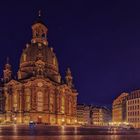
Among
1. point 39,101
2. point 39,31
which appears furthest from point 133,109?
point 39,31

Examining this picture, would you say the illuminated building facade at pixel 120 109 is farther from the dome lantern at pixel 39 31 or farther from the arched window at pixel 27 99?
the arched window at pixel 27 99

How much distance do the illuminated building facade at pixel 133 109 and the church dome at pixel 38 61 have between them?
3512 centimetres

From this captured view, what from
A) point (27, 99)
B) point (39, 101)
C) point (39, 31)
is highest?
point (39, 31)

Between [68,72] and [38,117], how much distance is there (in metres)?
36.4

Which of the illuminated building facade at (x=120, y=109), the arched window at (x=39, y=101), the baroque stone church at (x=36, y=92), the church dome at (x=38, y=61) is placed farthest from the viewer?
the illuminated building facade at (x=120, y=109)

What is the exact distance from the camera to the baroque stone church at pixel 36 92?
393 ft

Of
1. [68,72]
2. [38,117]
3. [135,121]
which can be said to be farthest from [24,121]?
[135,121]

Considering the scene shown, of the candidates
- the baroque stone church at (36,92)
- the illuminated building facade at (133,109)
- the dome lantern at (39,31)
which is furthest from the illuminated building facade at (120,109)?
the dome lantern at (39,31)

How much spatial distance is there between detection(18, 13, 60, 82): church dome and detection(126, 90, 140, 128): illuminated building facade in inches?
1383

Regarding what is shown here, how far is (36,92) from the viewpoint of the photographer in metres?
121

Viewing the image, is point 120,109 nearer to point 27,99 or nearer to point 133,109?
point 133,109

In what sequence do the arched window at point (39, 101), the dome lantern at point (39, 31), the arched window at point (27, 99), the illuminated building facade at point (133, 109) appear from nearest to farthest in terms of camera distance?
the arched window at point (27, 99)
the arched window at point (39, 101)
the illuminated building facade at point (133, 109)
the dome lantern at point (39, 31)

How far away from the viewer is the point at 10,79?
12988 cm

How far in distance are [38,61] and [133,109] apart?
49.1 meters
